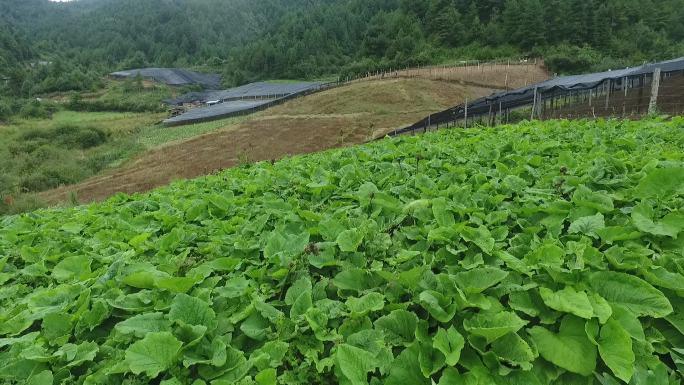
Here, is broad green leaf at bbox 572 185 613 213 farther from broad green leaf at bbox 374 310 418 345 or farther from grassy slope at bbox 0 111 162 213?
grassy slope at bbox 0 111 162 213

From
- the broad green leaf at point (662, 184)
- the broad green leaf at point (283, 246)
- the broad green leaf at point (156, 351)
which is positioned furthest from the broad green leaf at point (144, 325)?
the broad green leaf at point (662, 184)

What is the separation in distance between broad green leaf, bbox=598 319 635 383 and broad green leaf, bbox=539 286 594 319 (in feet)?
0.28

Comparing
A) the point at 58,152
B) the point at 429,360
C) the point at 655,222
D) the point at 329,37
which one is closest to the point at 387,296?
the point at 429,360

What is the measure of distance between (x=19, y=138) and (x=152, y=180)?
1031 inches

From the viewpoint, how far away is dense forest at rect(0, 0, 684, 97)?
181 feet

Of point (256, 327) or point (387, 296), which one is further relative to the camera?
point (387, 296)

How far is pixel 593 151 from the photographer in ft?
13.0

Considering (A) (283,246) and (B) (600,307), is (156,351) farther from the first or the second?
(B) (600,307)

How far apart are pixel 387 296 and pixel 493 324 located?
0.45 meters

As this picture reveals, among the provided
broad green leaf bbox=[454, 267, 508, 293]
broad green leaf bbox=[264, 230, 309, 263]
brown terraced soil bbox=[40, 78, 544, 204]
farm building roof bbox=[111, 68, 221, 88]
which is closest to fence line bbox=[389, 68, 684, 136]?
brown terraced soil bbox=[40, 78, 544, 204]

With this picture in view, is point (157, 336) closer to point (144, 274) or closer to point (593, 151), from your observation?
point (144, 274)

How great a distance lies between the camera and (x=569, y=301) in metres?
1.59

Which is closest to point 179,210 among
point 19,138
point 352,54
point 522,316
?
point 522,316

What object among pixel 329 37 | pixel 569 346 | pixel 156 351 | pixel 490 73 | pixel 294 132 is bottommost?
pixel 294 132
